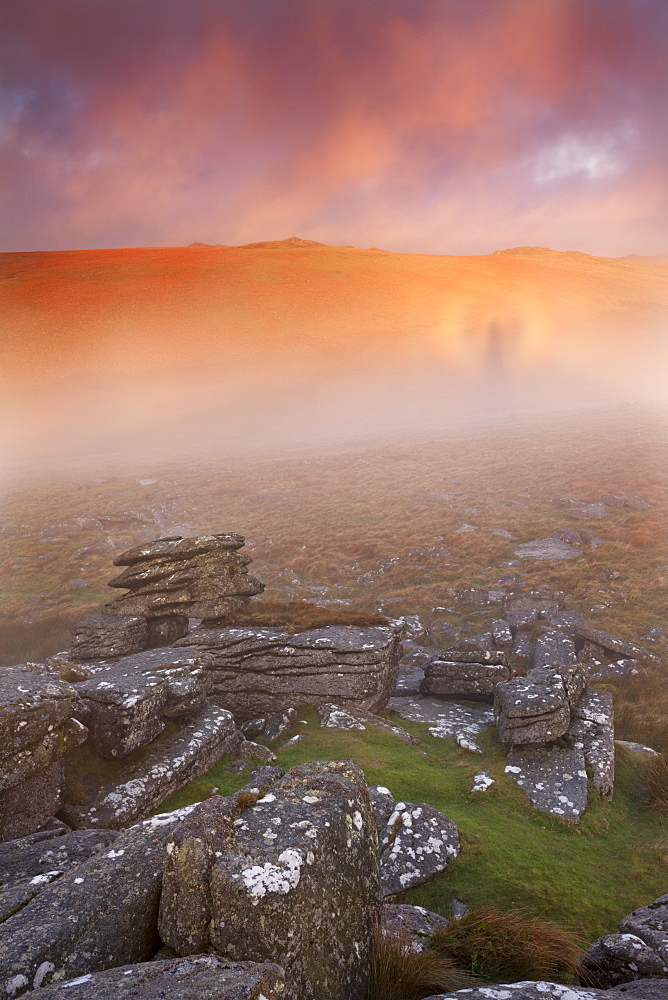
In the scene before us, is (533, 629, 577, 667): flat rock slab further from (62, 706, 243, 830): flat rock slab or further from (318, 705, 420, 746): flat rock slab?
(62, 706, 243, 830): flat rock slab

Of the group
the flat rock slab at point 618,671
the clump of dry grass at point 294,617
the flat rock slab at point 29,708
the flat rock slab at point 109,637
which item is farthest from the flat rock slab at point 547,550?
the flat rock slab at point 29,708

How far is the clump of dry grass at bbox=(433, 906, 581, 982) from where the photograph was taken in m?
5.41

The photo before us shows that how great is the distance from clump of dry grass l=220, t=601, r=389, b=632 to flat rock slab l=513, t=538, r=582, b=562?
15.4 metres

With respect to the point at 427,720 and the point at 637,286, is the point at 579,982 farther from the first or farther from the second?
the point at 637,286

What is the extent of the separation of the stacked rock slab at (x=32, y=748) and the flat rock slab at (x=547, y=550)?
2492 cm

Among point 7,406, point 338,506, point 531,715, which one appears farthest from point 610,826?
point 7,406

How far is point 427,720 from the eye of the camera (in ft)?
46.4

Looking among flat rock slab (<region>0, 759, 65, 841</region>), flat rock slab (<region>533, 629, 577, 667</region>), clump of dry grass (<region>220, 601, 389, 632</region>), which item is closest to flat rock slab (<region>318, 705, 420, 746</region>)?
clump of dry grass (<region>220, 601, 389, 632</region>)

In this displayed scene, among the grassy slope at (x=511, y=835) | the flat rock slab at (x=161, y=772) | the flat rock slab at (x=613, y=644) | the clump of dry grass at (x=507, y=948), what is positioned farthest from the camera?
the flat rock slab at (x=613, y=644)

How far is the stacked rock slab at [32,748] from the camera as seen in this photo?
7.82 metres

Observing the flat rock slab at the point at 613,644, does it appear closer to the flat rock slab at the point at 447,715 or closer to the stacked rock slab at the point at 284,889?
the flat rock slab at the point at 447,715

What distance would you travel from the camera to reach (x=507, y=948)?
567 centimetres

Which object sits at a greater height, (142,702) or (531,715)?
(142,702)

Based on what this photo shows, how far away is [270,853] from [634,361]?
167 meters
